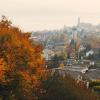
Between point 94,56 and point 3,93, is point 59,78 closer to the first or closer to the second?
point 3,93

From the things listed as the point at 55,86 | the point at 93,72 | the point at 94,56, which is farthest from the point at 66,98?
the point at 94,56

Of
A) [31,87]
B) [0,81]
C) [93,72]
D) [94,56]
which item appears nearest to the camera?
[0,81]

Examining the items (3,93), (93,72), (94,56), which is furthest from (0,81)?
(94,56)

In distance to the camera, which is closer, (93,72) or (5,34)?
(5,34)

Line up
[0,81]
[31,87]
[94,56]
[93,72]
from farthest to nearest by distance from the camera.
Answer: [94,56] < [93,72] < [31,87] < [0,81]

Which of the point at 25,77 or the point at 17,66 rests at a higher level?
the point at 17,66

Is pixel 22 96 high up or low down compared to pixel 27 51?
down

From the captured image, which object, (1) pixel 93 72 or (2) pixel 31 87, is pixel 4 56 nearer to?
(2) pixel 31 87
